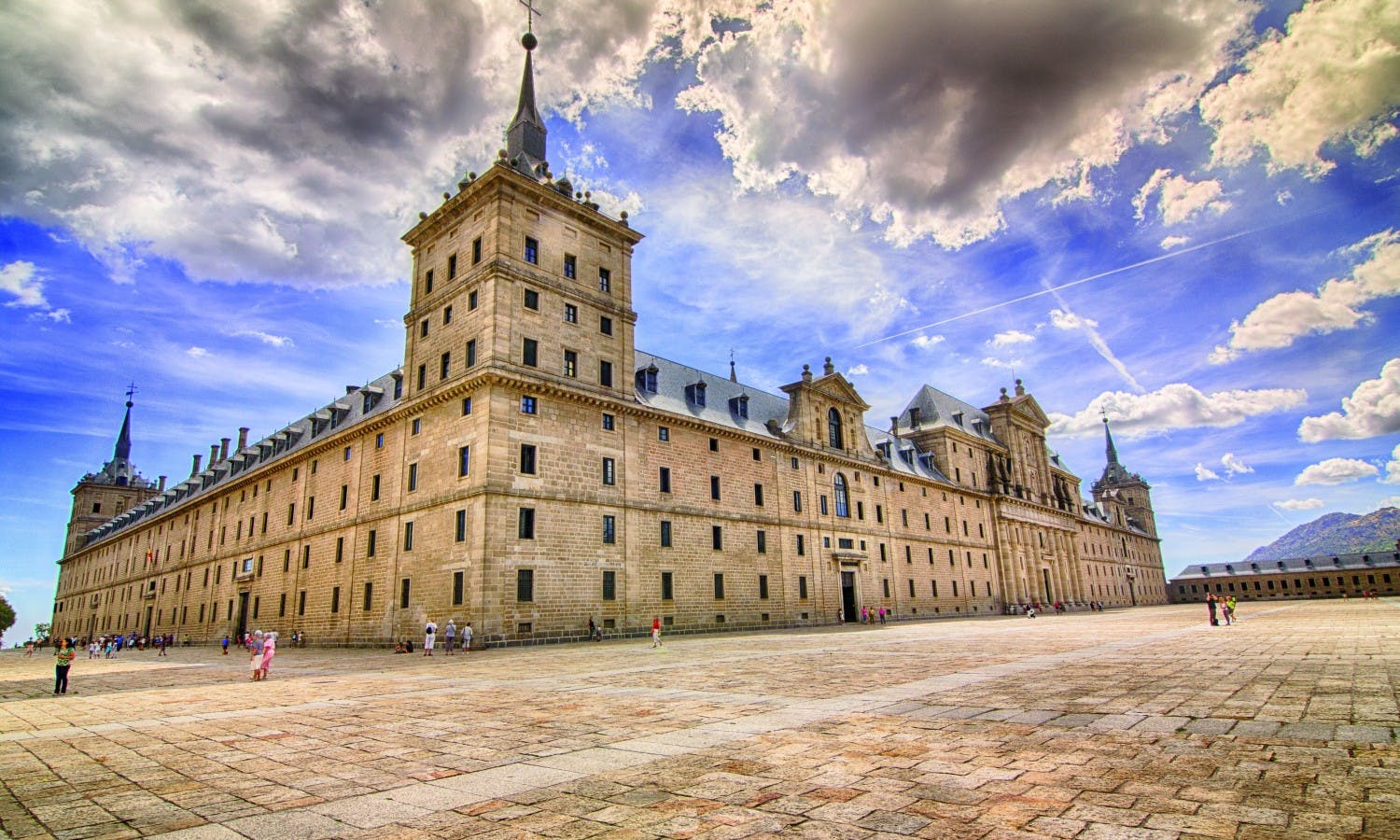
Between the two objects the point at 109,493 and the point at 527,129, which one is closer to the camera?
the point at 527,129

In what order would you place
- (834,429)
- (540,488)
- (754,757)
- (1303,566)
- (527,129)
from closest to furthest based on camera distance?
(754,757) < (540,488) < (527,129) < (834,429) < (1303,566)

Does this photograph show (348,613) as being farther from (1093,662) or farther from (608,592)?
(1093,662)

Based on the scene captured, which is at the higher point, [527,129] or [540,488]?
[527,129]

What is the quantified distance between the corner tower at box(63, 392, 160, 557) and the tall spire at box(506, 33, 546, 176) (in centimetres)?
9181

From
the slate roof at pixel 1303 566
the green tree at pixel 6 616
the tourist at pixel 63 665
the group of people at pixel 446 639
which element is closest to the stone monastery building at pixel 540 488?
the group of people at pixel 446 639

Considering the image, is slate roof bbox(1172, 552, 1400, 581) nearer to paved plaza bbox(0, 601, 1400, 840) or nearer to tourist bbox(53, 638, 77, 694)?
paved plaza bbox(0, 601, 1400, 840)

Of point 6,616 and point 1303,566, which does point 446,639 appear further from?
point 1303,566

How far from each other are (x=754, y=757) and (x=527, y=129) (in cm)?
4052

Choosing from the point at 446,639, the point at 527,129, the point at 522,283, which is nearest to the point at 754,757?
the point at 446,639

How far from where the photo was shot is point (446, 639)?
2895 centimetres

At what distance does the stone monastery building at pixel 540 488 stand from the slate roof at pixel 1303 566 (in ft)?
316

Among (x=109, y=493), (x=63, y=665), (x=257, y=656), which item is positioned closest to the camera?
(x=63, y=665)

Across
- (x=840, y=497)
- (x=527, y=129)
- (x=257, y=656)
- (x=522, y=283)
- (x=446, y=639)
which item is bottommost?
(x=446, y=639)

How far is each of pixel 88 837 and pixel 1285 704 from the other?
12.5m
